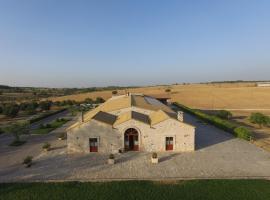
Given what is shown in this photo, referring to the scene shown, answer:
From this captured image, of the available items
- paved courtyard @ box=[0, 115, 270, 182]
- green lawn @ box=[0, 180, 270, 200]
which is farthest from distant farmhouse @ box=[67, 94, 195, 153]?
green lawn @ box=[0, 180, 270, 200]

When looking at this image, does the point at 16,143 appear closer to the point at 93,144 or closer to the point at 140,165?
the point at 93,144

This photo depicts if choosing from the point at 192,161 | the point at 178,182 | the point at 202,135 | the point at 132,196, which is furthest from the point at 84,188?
the point at 202,135

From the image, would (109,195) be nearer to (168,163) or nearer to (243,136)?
(168,163)

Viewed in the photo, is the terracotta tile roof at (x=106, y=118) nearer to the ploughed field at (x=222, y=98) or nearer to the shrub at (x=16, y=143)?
the shrub at (x=16, y=143)

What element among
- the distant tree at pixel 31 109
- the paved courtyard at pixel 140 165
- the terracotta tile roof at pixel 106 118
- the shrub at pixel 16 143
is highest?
the terracotta tile roof at pixel 106 118

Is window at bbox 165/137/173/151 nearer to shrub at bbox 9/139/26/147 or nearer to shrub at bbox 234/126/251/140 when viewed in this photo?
shrub at bbox 234/126/251/140

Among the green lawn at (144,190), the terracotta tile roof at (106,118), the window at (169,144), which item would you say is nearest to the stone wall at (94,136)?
the terracotta tile roof at (106,118)
